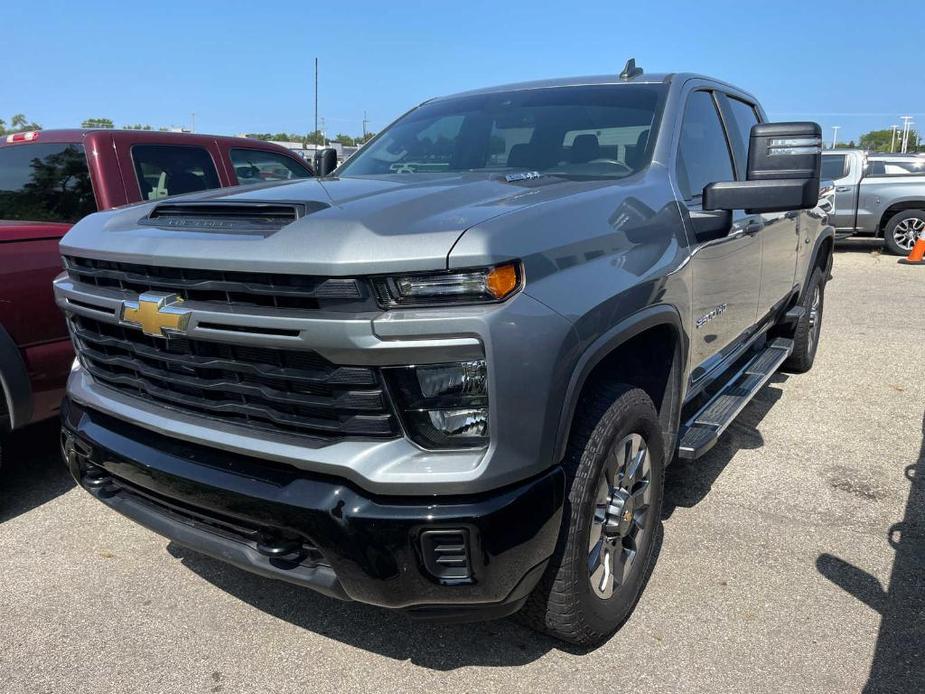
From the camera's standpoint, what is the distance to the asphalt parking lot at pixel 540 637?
2.42 m

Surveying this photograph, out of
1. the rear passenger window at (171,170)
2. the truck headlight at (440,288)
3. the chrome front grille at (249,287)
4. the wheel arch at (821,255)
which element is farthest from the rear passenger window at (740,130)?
the rear passenger window at (171,170)

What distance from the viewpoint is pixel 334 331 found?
187 cm

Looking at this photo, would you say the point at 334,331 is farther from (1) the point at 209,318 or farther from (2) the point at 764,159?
(2) the point at 764,159

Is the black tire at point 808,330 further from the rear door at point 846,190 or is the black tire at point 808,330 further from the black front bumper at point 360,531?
the rear door at point 846,190

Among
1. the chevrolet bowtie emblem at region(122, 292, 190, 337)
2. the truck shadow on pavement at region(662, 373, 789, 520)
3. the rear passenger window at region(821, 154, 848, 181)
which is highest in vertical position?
→ the rear passenger window at region(821, 154, 848, 181)

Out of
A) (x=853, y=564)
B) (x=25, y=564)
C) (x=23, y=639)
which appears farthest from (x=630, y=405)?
(x=25, y=564)

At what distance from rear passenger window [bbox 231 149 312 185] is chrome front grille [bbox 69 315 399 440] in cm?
298

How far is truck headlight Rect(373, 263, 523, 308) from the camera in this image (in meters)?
1.88

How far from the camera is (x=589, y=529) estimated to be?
2.27m

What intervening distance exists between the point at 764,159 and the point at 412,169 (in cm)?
151

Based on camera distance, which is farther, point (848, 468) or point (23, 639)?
point (848, 468)

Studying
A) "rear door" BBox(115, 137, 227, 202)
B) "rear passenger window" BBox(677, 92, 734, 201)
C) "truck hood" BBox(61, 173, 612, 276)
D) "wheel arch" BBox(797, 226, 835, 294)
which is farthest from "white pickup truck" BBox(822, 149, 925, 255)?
"truck hood" BBox(61, 173, 612, 276)

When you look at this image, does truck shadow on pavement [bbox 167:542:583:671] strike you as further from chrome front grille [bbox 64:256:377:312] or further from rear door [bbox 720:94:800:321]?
rear door [bbox 720:94:800:321]

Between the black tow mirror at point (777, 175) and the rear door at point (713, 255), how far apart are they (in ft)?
0.74
